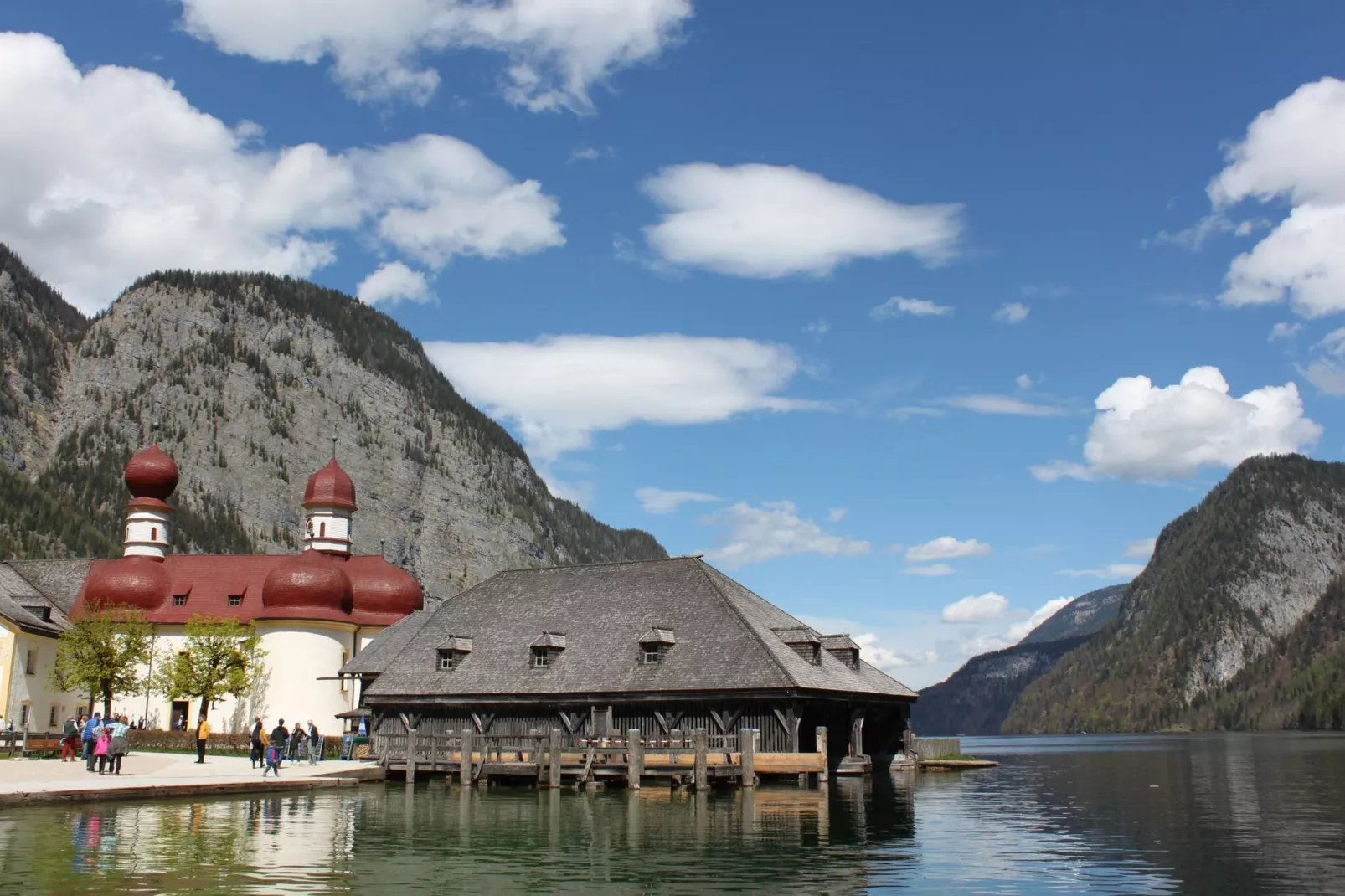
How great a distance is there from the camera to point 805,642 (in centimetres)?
5012

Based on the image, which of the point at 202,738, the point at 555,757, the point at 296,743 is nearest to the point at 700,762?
the point at 555,757

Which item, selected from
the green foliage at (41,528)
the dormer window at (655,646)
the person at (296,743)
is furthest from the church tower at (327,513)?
the green foliage at (41,528)

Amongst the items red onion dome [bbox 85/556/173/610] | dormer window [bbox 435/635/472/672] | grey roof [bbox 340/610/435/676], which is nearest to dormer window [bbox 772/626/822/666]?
dormer window [bbox 435/635/472/672]

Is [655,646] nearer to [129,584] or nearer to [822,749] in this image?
[822,749]

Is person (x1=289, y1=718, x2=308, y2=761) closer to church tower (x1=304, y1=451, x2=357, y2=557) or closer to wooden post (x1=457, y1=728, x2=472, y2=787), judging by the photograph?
wooden post (x1=457, y1=728, x2=472, y2=787)

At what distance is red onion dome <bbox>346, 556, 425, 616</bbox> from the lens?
7381cm

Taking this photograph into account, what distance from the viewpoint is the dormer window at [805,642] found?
50.1m

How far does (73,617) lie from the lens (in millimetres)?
71375

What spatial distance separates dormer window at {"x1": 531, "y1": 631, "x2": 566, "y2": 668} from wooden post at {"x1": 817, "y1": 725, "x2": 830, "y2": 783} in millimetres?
11638

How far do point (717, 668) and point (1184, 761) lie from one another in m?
52.6

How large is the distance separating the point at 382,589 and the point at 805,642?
107ft

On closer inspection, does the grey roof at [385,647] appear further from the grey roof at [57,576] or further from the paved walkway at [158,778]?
the grey roof at [57,576]

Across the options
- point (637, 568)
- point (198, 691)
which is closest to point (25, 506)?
point (198, 691)

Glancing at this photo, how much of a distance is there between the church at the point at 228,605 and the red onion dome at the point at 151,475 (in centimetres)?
7
